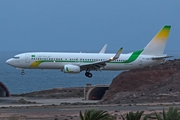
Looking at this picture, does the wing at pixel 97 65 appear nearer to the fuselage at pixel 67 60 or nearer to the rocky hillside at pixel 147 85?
the fuselage at pixel 67 60

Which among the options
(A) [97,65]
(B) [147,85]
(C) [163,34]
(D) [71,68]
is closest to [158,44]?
(C) [163,34]

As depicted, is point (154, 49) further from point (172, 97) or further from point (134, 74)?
point (172, 97)

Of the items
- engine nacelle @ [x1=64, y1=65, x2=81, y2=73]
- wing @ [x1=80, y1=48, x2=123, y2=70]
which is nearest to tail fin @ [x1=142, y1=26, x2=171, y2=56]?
wing @ [x1=80, y1=48, x2=123, y2=70]

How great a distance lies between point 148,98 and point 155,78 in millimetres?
14748

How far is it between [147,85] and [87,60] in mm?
7269

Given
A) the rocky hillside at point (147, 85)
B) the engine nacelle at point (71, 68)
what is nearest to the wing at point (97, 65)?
the engine nacelle at point (71, 68)

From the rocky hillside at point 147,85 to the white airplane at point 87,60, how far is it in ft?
4.58

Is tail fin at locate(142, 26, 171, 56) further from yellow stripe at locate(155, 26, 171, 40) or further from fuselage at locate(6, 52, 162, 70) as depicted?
fuselage at locate(6, 52, 162, 70)

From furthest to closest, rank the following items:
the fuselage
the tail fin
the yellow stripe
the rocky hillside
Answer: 1. the yellow stripe
2. the tail fin
3. the fuselage
4. the rocky hillside

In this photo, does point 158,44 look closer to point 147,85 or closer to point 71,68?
point 147,85

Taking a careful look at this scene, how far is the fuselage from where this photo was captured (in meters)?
58.2

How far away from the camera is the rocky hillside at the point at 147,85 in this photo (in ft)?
159

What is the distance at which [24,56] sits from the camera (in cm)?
5856

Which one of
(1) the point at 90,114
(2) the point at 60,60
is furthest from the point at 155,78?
(1) the point at 90,114
